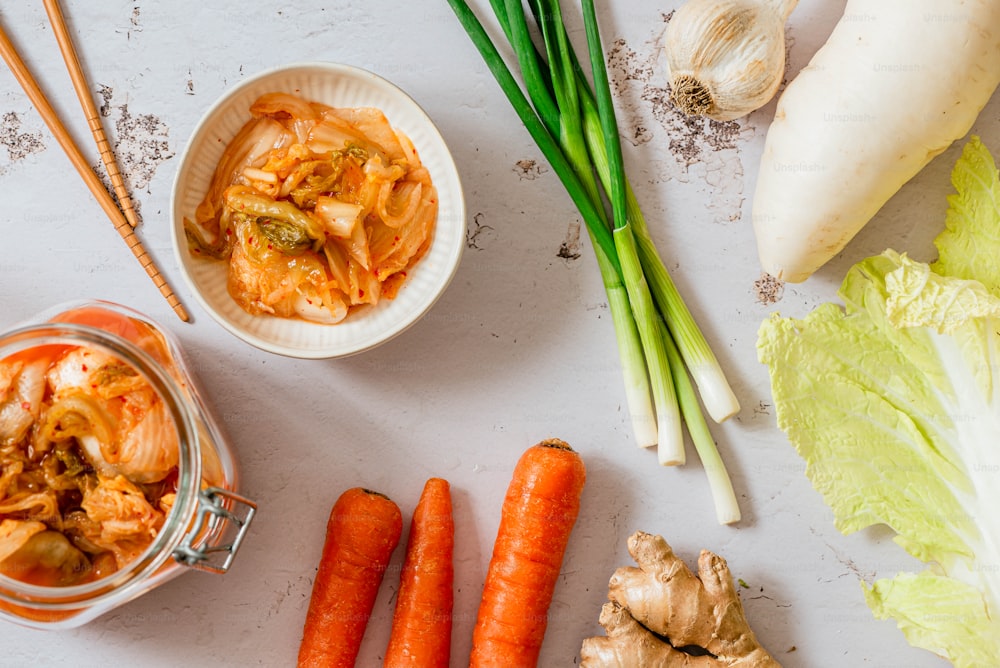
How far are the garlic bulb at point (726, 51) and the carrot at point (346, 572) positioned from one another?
972mm

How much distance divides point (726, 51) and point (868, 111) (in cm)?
27

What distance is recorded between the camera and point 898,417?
1.63 meters

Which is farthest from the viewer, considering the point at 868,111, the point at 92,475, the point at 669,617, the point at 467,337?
the point at 467,337

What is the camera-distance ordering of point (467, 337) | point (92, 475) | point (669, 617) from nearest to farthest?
point (92, 475)
point (669, 617)
point (467, 337)

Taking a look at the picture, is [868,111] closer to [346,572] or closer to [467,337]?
[467,337]

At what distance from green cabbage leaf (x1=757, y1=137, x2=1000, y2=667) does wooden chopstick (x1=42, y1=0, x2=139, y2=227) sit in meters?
1.25

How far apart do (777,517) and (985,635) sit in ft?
1.37

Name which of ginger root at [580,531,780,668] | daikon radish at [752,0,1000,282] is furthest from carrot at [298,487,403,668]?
daikon radish at [752,0,1000,282]

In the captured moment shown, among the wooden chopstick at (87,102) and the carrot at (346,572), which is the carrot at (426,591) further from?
the wooden chopstick at (87,102)

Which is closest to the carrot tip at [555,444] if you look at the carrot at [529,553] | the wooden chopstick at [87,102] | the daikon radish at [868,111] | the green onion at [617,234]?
the carrot at [529,553]

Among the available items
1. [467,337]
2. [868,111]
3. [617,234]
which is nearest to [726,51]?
[868,111]

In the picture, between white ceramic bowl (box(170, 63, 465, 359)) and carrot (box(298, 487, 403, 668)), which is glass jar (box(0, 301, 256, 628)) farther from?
carrot (box(298, 487, 403, 668))

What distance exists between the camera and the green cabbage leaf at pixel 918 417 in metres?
1.57

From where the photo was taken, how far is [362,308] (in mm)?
1526
